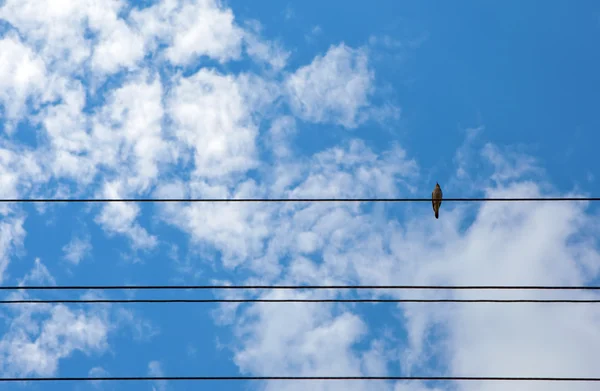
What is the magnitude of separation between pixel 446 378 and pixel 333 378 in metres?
1.86

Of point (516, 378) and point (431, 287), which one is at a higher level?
point (431, 287)

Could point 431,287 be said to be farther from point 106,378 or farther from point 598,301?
point 106,378

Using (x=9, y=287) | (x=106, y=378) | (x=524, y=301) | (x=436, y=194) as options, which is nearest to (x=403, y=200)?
(x=524, y=301)

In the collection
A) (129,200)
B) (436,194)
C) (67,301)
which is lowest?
(67,301)

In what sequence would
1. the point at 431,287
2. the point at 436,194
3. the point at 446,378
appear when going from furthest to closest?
1. the point at 436,194
2. the point at 431,287
3. the point at 446,378

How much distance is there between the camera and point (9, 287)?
1248 centimetres

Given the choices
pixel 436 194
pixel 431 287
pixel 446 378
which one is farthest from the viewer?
pixel 436 194

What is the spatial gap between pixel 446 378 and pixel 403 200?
3377 millimetres

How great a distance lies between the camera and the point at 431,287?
13.2 meters

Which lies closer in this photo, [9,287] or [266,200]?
[9,287]

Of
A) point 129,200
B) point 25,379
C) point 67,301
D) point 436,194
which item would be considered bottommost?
point 25,379

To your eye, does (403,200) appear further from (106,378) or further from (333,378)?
(106,378)

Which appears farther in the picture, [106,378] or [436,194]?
[436,194]

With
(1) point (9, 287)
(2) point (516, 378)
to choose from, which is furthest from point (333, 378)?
(1) point (9, 287)
